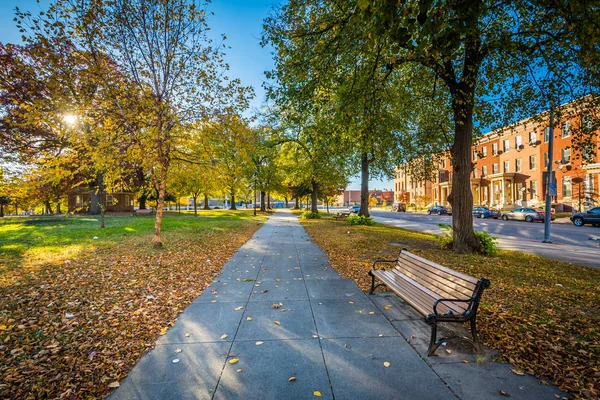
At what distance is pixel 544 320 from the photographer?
4.37m

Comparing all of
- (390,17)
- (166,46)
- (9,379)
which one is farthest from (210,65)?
(9,379)

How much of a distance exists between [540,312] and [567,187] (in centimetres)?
4082

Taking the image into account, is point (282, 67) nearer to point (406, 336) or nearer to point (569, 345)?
point (406, 336)

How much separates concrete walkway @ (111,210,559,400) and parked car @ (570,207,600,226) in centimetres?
→ 2709

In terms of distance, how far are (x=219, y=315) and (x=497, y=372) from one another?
3.94 m

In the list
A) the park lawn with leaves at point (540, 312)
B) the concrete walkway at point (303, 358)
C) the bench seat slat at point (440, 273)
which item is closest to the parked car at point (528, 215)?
the park lawn with leaves at point (540, 312)

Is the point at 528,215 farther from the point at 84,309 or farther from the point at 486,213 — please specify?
the point at 84,309

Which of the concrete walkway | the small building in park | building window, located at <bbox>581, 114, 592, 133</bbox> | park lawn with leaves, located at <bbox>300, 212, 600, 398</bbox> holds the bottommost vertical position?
the concrete walkway

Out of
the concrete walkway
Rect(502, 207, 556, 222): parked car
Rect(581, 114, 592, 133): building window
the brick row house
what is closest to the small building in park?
the brick row house

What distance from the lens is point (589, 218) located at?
74.5ft

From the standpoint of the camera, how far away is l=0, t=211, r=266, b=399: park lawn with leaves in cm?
320

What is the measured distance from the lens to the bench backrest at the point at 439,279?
3793 millimetres

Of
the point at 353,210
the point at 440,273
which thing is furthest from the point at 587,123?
the point at 353,210

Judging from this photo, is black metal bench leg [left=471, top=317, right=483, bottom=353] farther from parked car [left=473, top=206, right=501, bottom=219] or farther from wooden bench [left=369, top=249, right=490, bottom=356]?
parked car [left=473, top=206, right=501, bottom=219]
